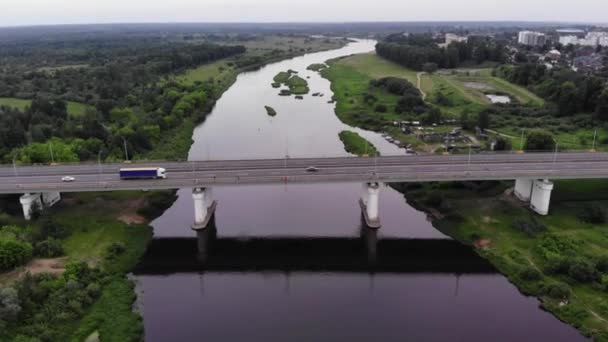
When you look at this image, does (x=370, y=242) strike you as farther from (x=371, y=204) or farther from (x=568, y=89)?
(x=568, y=89)

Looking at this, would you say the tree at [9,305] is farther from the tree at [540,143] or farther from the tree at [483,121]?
the tree at [483,121]

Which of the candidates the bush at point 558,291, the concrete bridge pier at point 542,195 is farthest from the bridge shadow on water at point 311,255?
Result: the concrete bridge pier at point 542,195

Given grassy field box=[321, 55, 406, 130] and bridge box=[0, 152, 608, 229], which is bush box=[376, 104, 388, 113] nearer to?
grassy field box=[321, 55, 406, 130]

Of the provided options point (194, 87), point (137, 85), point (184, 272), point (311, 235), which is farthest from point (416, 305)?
point (137, 85)

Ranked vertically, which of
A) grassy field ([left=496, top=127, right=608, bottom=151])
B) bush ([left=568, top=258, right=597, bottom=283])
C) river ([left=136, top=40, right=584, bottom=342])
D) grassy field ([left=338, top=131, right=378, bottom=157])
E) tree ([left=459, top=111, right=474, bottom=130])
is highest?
tree ([left=459, top=111, right=474, bottom=130])

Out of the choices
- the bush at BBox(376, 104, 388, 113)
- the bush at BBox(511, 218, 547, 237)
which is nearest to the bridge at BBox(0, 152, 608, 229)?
the bush at BBox(511, 218, 547, 237)

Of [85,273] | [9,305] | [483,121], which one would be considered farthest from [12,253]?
[483,121]
